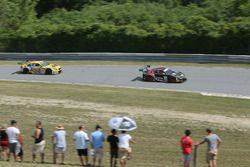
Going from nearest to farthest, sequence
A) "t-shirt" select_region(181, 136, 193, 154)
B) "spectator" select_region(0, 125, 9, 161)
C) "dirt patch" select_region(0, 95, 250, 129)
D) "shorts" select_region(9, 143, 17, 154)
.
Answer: "t-shirt" select_region(181, 136, 193, 154) → "shorts" select_region(9, 143, 17, 154) → "spectator" select_region(0, 125, 9, 161) → "dirt patch" select_region(0, 95, 250, 129)

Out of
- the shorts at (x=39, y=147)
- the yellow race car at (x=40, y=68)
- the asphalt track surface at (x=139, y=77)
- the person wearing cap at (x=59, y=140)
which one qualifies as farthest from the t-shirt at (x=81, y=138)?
the yellow race car at (x=40, y=68)

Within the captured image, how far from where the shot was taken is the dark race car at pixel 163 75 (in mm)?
32688

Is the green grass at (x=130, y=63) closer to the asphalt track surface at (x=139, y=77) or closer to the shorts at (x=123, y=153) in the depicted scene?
the asphalt track surface at (x=139, y=77)

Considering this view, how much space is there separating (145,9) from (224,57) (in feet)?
51.3

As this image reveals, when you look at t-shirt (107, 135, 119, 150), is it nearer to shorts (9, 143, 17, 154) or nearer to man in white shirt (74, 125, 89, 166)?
man in white shirt (74, 125, 89, 166)

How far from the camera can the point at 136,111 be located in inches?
1025

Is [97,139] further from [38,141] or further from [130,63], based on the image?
[130,63]

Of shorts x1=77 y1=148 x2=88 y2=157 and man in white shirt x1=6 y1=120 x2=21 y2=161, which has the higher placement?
man in white shirt x1=6 y1=120 x2=21 y2=161

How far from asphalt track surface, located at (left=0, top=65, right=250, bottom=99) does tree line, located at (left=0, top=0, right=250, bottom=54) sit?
624cm

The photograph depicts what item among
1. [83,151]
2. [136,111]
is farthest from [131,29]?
[83,151]

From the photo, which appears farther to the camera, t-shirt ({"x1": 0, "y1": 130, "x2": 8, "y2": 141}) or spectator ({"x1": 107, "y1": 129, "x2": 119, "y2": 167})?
t-shirt ({"x1": 0, "y1": 130, "x2": 8, "y2": 141})

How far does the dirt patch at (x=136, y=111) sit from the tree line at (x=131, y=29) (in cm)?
1783

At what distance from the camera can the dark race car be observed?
3269 centimetres

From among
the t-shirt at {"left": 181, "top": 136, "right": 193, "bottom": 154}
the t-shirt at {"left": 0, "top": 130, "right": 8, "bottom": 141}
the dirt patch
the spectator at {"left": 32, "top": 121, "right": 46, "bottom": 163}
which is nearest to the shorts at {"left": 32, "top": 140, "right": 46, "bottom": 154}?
the spectator at {"left": 32, "top": 121, "right": 46, "bottom": 163}
